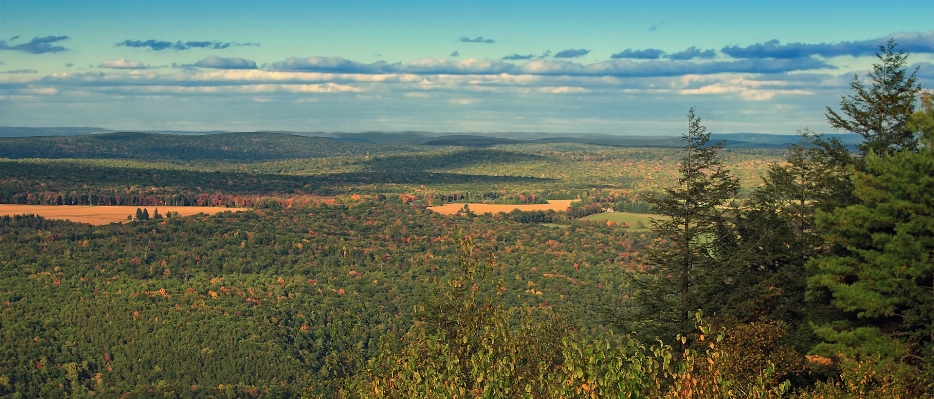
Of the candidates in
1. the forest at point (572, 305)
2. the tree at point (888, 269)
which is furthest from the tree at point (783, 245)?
the tree at point (888, 269)

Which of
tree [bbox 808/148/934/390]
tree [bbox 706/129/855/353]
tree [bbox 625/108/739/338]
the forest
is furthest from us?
tree [bbox 625/108/739/338]

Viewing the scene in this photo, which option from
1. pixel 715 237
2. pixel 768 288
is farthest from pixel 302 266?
pixel 768 288

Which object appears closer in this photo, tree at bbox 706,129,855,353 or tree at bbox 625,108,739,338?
tree at bbox 706,129,855,353

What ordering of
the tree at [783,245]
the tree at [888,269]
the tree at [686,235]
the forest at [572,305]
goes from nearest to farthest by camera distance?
the forest at [572,305], the tree at [888,269], the tree at [783,245], the tree at [686,235]

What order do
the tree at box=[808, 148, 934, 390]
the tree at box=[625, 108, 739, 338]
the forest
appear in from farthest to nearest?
the tree at box=[625, 108, 739, 338] < the tree at box=[808, 148, 934, 390] < the forest

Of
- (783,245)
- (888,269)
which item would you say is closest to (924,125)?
(888,269)

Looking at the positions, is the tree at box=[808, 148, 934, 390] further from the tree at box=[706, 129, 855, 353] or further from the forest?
the tree at box=[706, 129, 855, 353]

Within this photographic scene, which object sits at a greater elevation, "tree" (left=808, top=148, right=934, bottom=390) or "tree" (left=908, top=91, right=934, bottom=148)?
"tree" (left=908, top=91, right=934, bottom=148)

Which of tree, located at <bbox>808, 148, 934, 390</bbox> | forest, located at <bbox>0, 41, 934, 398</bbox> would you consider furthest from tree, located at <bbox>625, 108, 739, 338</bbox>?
tree, located at <bbox>808, 148, 934, 390</bbox>

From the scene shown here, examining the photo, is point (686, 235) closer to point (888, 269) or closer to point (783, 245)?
point (783, 245)

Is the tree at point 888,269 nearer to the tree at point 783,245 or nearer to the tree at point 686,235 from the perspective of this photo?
the tree at point 783,245
